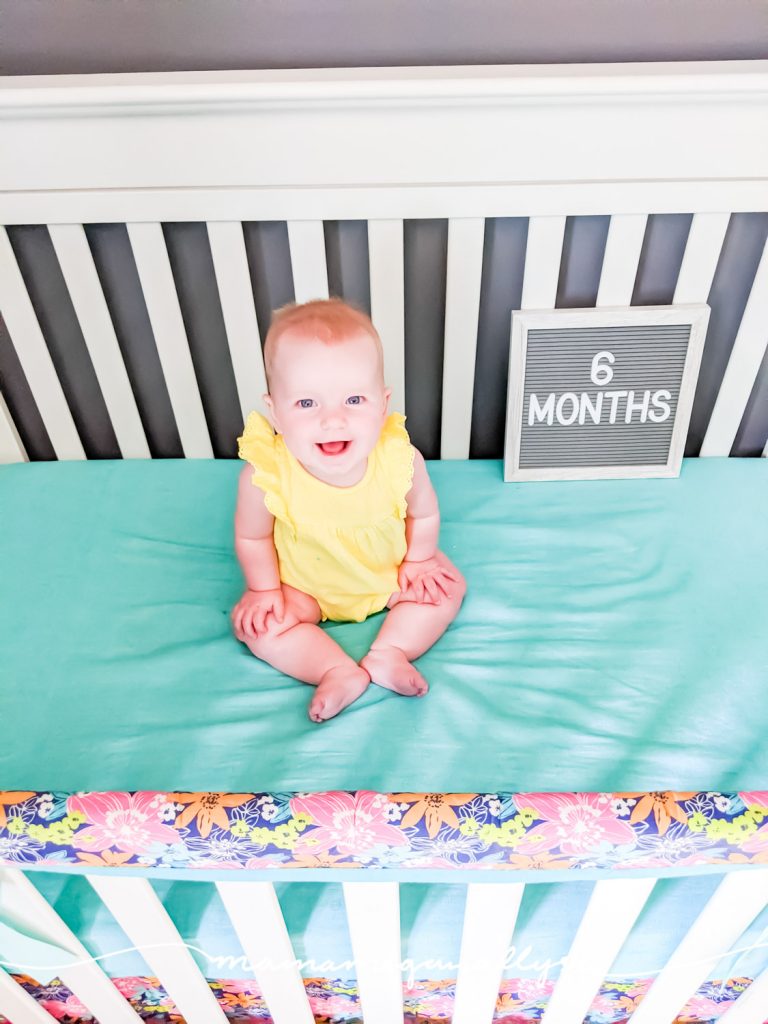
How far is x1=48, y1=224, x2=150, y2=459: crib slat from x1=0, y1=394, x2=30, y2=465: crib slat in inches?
6.3

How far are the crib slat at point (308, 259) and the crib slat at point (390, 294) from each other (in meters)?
0.07

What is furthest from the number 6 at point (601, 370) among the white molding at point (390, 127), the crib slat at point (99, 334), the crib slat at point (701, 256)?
the crib slat at point (99, 334)

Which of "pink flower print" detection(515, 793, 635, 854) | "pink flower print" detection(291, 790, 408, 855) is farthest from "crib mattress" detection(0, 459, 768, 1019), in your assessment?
"pink flower print" detection(515, 793, 635, 854)

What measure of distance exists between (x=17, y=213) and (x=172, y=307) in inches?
9.2

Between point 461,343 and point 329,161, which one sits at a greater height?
point 329,161

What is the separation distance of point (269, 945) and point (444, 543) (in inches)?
24.9

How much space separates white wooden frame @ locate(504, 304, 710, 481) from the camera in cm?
120

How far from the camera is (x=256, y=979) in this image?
855 mm

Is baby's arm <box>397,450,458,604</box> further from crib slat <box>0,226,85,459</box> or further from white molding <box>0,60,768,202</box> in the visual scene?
crib slat <box>0,226,85,459</box>

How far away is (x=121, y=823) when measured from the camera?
63 centimetres

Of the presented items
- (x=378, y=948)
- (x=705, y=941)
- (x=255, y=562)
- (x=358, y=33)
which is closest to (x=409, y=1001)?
(x=378, y=948)

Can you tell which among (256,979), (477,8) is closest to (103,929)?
(256,979)

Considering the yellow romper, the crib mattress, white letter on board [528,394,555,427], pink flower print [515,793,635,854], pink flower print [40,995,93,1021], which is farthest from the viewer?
white letter on board [528,394,555,427]

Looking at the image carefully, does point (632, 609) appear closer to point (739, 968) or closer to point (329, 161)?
point (739, 968)
